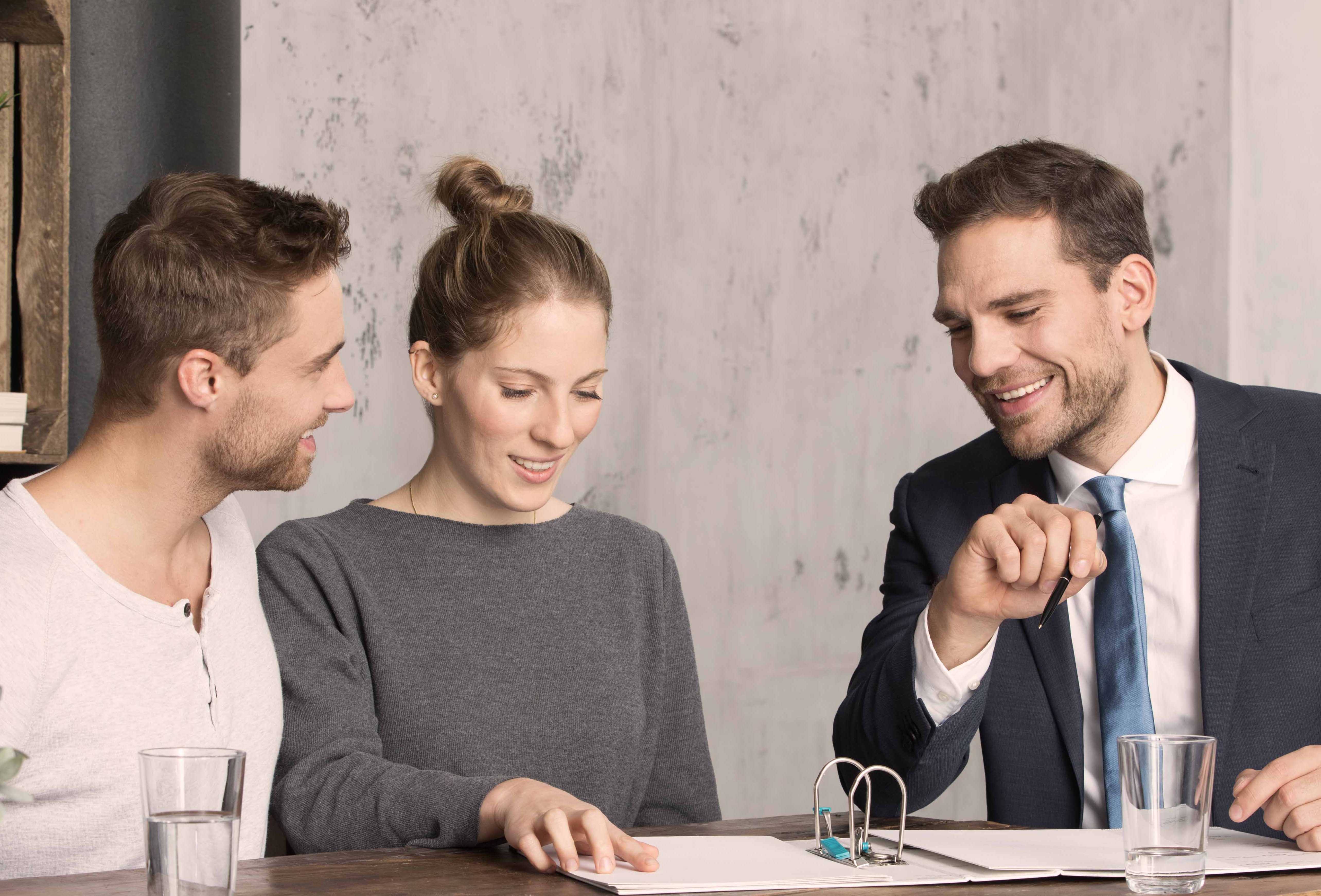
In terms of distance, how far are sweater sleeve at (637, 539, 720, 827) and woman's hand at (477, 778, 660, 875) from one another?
645 millimetres

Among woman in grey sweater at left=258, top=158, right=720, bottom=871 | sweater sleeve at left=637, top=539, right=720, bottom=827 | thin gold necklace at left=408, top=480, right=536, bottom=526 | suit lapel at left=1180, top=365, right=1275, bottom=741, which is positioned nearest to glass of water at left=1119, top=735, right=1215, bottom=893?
suit lapel at left=1180, top=365, right=1275, bottom=741

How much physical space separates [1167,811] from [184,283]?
123 cm

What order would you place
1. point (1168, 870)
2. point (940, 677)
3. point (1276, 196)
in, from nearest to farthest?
1. point (1168, 870)
2. point (940, 677)
3. point (1276, 196)

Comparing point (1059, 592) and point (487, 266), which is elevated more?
point (487, 266)

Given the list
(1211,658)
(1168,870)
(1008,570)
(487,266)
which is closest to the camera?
(1168,870)

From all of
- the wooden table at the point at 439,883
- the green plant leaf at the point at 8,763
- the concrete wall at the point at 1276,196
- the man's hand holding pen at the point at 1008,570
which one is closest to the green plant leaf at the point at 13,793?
the green plant leaf at the point at 8,763

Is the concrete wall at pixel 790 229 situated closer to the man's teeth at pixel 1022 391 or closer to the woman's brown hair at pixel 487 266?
the woman's brown hair at pixel 487 266

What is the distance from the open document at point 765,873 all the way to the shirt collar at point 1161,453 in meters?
0.86

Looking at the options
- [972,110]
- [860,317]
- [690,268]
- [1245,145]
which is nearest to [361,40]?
[690,268]

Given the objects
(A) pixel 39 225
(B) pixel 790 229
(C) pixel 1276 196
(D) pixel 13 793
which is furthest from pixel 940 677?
(C) pixel 1276 196

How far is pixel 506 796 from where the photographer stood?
137 centimetres

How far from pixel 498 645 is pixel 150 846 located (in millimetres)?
934

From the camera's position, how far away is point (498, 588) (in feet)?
6.50

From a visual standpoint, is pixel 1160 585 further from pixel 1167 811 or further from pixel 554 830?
pixel 554 830
